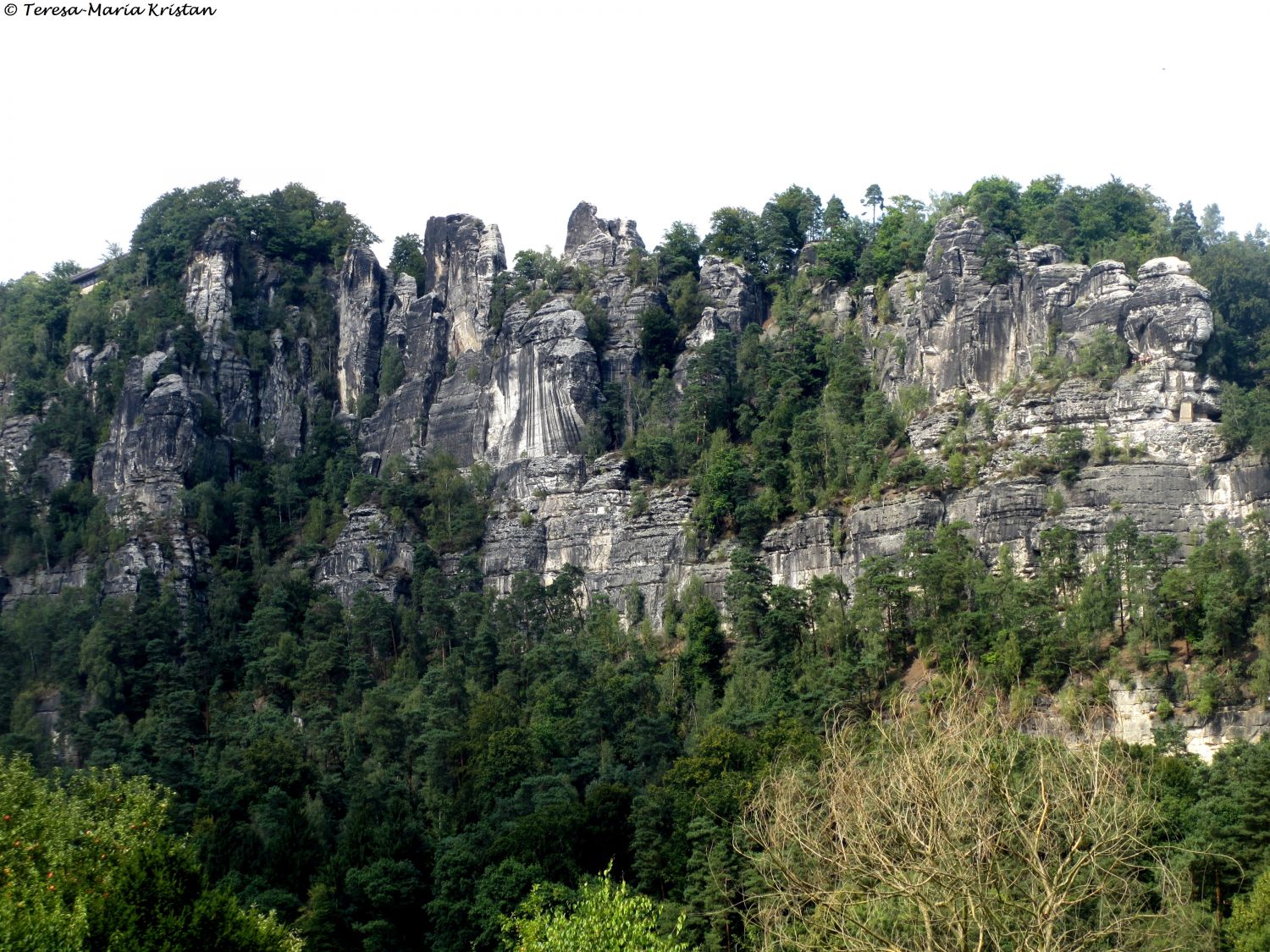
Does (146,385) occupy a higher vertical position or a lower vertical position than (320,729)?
higher

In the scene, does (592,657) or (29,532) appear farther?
(29,532)

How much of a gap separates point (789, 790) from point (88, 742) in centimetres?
4412

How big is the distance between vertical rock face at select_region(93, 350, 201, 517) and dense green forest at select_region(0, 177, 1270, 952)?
1.61m

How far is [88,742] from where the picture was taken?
70.8 m

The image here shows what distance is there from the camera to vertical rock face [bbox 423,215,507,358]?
88.3 meters

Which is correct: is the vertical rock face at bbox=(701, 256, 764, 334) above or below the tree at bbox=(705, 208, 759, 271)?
below

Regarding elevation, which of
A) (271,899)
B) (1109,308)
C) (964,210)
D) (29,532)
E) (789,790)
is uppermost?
(964,210)

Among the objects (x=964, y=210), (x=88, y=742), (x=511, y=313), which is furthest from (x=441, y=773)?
(x=964, y=210)

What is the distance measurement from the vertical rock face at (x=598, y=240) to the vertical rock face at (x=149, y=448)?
853 inches

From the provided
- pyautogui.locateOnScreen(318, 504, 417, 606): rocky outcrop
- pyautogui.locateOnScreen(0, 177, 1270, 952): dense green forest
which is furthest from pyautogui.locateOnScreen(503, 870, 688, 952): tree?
pyautogui.locateOnScreen(318, 504, 417, 606): rocky outcrop

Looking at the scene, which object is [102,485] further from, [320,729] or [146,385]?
[320,729]

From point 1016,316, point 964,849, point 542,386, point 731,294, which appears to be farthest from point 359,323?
point 964,849

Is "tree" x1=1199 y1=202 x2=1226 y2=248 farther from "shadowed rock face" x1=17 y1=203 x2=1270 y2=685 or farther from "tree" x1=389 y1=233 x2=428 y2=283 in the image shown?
"tree" x1=389 y1=233 x2=428 y2=283

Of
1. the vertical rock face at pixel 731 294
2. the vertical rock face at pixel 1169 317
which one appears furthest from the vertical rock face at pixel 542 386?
the vertical rock face at pixel 1169 317
